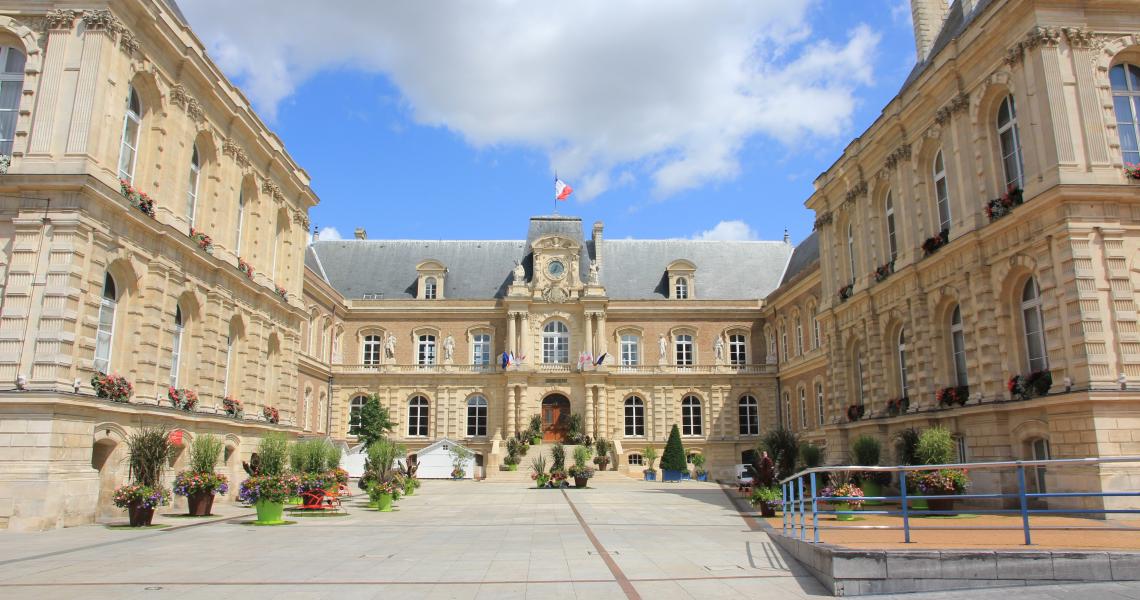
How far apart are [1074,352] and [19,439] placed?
19.5 metres

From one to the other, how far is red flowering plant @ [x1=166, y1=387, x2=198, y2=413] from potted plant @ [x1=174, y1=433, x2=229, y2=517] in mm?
2374

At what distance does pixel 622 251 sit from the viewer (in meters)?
48.1

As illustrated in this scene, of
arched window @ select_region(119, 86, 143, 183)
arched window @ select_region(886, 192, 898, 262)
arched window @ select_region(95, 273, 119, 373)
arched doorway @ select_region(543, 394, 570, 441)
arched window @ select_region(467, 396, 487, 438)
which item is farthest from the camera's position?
arched window @ select_region(467, 396, 487, 438)

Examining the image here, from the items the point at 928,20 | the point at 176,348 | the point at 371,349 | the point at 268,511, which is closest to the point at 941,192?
the point at 928,20

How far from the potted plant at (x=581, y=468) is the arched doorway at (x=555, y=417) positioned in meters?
2.65

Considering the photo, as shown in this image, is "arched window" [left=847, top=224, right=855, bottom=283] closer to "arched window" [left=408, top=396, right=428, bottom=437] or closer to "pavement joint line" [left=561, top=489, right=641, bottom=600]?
"pavement joint line" [left=561, top=489, right=641, bottom=600]

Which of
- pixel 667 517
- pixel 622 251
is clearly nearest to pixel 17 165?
pixel 667 517

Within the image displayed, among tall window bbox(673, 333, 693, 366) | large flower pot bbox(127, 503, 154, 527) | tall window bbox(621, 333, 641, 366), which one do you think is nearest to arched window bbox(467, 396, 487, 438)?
tall window bbox(621, 333, 641, 366)

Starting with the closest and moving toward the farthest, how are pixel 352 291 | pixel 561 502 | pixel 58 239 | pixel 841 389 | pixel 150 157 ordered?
1. pixel 58 239
2. pixel 150 157
3. pixel 561 502
4. pixel 841 389
5. pixel 352 291

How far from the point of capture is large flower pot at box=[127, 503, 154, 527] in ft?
48.4

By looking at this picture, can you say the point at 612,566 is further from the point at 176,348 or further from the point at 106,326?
the point at 176,348

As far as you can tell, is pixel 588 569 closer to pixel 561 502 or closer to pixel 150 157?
pixel 561 502

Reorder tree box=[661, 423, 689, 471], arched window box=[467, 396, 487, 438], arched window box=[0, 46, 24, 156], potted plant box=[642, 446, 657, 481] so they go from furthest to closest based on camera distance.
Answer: arched window box=[467, 396, 487, 438]
potted plant box=[642, 446, 657, 481]
tree box=[661, 423, 689, 471]
arched window box=[0, 46, 24, 156]

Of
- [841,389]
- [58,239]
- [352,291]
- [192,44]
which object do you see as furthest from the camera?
[352,291]
